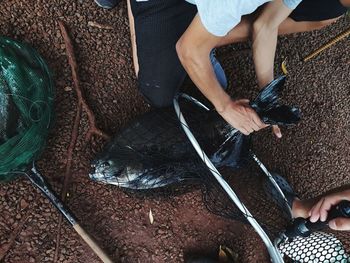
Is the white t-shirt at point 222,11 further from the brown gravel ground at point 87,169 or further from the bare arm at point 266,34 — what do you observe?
the brown gravel ground at point 87,169

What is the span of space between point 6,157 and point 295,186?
1.54m

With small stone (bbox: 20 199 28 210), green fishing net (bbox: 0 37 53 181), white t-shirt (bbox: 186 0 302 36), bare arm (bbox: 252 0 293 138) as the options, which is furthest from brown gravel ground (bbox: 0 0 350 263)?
white t-shirt (bbox: 186 0 302 36)

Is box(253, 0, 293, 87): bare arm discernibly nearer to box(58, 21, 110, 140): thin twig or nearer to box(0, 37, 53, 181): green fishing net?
box(58, 21, 110, 140): thin twig

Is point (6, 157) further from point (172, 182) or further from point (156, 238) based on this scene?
point (156, 238)

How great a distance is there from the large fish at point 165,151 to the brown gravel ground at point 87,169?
0.18m

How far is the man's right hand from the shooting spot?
1577mm

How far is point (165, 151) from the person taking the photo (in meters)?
1.89

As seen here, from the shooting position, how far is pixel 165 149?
189 cm

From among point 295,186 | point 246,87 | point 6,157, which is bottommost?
point 295,186

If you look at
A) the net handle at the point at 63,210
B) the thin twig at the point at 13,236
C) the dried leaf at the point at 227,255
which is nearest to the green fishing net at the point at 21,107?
the net handle at the point at 63,210

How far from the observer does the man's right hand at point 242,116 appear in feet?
5.17

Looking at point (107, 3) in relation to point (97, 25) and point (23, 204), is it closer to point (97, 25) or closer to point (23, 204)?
point (97, 25)

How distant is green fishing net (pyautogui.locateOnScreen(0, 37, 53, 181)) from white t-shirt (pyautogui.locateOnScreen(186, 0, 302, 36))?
833mm

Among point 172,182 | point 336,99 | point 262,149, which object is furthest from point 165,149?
point 336,99
